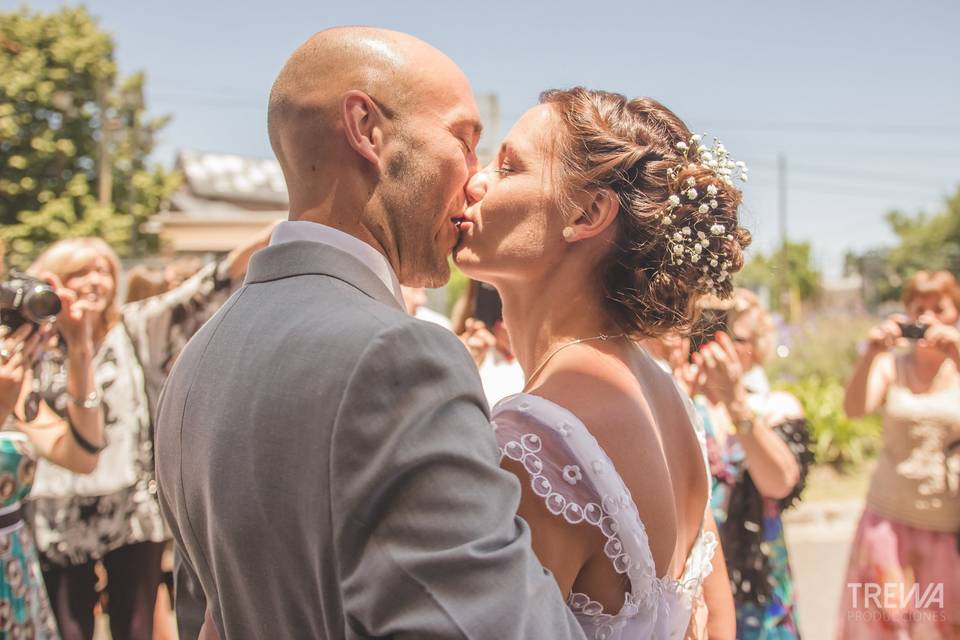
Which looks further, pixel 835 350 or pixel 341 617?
pixel 835 350

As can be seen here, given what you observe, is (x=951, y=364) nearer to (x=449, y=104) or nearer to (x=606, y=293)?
(x=606, y=293)

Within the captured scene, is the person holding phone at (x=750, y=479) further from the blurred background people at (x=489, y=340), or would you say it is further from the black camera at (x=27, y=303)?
the black camera at (x=27, y=303)

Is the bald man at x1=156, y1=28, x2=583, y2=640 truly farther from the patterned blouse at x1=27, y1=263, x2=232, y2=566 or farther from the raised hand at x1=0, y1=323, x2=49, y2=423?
the patterned blouse at x1=27, y1=263, x2=232, y2=566

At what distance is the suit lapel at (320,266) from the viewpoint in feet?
4.41

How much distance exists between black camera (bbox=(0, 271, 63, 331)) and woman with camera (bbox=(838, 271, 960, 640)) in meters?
4.10

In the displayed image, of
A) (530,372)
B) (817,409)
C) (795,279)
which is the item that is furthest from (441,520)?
(795,279)

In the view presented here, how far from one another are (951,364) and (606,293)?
A: 3.60 metres

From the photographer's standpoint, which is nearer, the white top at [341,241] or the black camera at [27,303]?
the white top at [341,241]

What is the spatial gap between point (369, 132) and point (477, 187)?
1.64 feet

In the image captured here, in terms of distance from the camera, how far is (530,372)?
6.66 ft

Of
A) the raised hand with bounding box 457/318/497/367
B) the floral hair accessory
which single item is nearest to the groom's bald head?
the floral hair accessory

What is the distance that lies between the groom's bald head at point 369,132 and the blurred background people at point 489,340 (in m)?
2.00

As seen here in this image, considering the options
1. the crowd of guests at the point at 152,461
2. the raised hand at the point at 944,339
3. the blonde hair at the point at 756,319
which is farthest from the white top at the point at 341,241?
the raised hand at the point at 944,339

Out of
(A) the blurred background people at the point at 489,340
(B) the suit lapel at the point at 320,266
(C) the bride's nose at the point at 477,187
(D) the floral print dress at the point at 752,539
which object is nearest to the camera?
(B) the suit lapel at the point at 320,266
